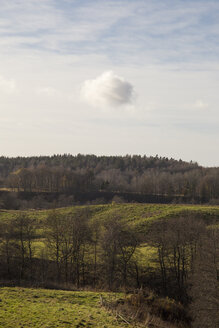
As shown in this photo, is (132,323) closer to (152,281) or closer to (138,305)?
(138,305)

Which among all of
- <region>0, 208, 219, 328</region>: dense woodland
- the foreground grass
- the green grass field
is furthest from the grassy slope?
the foreground grass

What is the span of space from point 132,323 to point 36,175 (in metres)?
154

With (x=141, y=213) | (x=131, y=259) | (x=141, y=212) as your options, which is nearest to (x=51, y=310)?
(x=131, y=259)

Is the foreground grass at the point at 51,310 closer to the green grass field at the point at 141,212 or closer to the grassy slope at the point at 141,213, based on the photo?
the grassy slope at the point at 141,213

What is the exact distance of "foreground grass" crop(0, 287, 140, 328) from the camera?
59.3 ft

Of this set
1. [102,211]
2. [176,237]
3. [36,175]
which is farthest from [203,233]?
[36,175]

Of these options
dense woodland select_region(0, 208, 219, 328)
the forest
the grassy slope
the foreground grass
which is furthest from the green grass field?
the foreground grass

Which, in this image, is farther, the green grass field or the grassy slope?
the green grass field

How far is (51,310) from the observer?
21047mm

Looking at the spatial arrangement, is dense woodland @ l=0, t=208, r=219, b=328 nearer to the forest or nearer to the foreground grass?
the forest

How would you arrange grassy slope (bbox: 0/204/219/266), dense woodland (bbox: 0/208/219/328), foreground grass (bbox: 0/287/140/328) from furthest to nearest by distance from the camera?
grassy slope (bbox: 0/204/219/266) < dense woodland (bbox: 0/208/219/328) < foreground grass (bbox: 0/287/140/328)

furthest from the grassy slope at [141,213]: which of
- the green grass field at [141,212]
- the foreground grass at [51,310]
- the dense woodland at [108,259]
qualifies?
the foreground grass at [51,310]

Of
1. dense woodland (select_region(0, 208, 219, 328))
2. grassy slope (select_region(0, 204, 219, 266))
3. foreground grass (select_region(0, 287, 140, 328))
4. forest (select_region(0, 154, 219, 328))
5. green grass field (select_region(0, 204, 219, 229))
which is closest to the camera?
foreground grass (select_region(0, 287, 140, 328))

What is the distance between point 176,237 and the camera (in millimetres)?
42844
